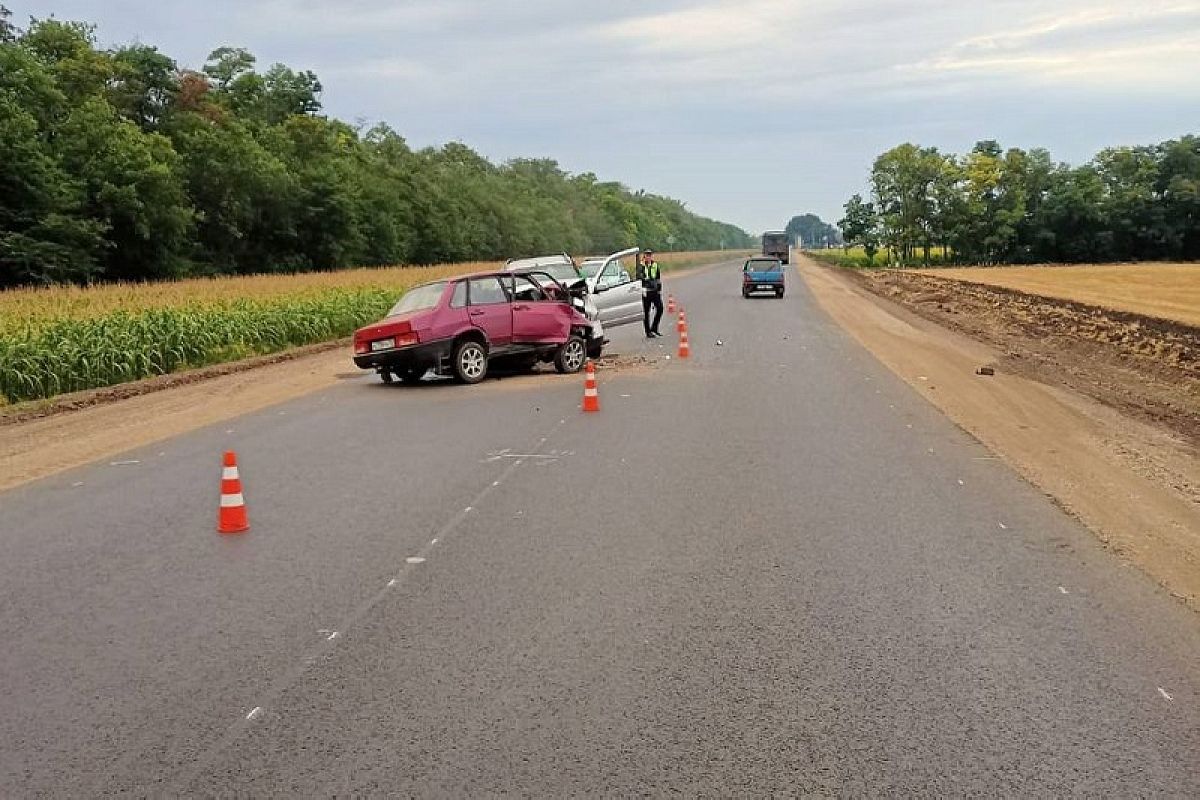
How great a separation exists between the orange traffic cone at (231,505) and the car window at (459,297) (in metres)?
9.76

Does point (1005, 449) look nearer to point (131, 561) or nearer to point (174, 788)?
point (131, 561)

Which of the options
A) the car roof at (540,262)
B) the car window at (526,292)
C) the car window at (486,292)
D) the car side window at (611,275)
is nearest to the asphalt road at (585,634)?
the car window at (486,292)

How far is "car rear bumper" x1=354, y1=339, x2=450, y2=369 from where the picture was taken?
17188 mm

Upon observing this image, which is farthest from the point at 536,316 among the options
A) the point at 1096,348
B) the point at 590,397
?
the point at 1096,348

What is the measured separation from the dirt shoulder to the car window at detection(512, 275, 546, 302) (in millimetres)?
6195

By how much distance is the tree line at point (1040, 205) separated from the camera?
9769 cm

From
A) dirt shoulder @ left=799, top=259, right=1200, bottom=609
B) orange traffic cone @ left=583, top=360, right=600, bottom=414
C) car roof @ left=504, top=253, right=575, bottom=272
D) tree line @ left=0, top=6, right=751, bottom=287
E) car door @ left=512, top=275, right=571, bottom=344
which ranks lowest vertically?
dirt shoulder @ left=799, top=259, right=1200, bottom=609

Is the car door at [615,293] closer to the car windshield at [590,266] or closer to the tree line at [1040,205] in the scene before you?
the car windshield at [590,266]

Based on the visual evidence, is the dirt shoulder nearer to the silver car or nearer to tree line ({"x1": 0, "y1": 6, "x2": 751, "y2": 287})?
the silver car

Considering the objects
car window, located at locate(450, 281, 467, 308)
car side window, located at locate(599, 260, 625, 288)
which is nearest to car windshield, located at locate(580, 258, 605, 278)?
car side window, located at locate(599, 260, 625, 288)

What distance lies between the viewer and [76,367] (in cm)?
1850

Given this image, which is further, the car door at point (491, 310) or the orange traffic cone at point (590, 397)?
the car door at point (491, 310)

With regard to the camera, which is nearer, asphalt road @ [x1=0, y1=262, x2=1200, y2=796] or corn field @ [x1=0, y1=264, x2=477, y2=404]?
asphalt road @ [x1=0, y1=262, x2=1200, y2=796]

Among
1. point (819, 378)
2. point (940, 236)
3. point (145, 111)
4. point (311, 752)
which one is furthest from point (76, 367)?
point (940, 236)
